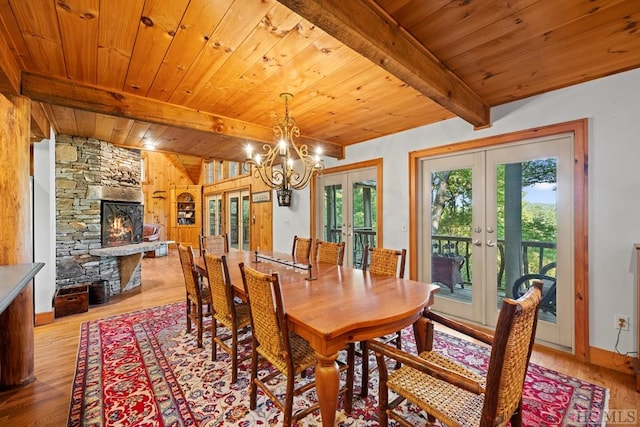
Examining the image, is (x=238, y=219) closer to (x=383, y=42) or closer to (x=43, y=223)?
(x=43, y=223)

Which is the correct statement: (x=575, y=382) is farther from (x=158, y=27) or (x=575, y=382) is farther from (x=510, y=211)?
(x=158, y=27)

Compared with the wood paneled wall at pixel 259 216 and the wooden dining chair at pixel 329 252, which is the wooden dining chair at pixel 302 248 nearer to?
the wooden dining chair at pixel 329 252

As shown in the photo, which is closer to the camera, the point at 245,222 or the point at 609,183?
the point at 609,183

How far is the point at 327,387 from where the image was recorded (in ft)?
4.52

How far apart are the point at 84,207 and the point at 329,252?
11.8 ft

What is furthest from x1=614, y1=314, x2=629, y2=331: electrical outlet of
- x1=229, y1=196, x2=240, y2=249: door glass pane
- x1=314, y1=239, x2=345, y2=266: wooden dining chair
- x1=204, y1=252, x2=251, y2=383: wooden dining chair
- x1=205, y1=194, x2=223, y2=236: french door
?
x1=205, y1=194, x2=223, y2=236: french door

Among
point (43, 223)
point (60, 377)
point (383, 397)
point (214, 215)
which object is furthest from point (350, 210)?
point (214, 215)

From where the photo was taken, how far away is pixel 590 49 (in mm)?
1893

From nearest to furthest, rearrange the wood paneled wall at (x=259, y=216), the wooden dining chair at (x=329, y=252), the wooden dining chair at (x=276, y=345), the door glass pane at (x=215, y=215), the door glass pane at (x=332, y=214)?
the wooden dining chair at (x=276, y=345) < the wooden dining chair at (x=329, y=252) < the door glass pane at (x=332, y=214) < the wood paneled wall at (x=259, y=216) < the door glass pane at (x=215, y=215)

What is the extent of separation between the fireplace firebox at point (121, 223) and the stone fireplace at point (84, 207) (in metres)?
0.10

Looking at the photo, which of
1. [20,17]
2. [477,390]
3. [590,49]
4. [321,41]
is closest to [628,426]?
[477,390]

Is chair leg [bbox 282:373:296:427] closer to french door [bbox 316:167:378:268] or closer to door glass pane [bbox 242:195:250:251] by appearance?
french door [bbox 316:167:378:268]

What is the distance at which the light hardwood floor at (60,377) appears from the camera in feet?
5.89

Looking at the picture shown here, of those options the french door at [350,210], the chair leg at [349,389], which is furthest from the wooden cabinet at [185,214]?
the chair leg at [349,389]
